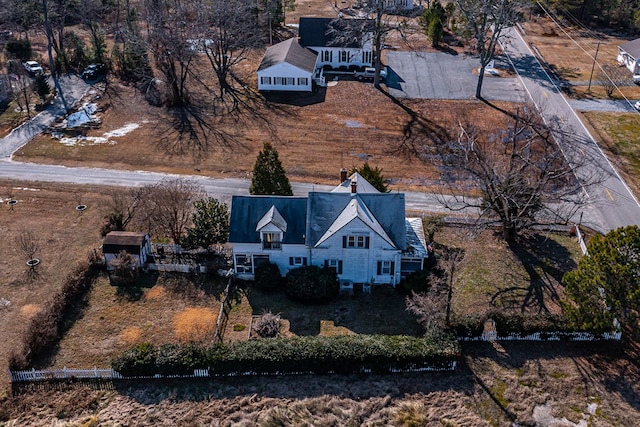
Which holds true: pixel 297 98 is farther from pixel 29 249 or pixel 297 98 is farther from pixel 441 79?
pixel 29 249

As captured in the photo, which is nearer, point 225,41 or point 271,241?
point 271,241

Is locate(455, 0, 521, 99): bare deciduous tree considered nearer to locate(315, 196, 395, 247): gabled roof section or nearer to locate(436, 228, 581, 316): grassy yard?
locate(436, 228, 581, 316): grassy yard

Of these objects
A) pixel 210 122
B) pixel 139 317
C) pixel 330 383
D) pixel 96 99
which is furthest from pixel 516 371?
pixel 96 99

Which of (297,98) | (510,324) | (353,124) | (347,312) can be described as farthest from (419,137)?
(510,324)

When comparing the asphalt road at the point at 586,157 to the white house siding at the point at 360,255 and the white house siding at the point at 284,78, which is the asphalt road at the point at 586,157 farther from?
the white house siding at the point at 284,78

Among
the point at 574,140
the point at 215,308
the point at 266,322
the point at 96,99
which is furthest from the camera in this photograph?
the point at 96,99

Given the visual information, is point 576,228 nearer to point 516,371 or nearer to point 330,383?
point 516,371

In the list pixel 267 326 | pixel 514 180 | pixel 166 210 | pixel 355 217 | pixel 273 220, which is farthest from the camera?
pixel 166 210
